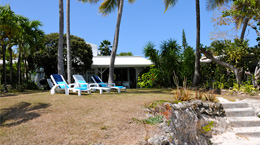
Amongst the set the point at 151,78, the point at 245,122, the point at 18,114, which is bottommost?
the point at 245,122

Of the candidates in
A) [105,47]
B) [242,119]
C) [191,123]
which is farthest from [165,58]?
[105,47]

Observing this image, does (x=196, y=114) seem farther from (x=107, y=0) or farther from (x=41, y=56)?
(x=41, y=56)

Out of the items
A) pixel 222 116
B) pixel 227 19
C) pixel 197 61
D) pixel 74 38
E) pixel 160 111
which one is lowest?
pixel 222 116

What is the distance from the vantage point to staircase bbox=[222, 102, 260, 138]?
6.58 m

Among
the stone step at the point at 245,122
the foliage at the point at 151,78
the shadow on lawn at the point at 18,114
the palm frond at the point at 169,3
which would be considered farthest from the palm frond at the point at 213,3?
the shadow on lawn at the point at 18,114

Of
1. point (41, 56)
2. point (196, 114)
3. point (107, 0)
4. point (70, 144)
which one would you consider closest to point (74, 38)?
point (41, 56)

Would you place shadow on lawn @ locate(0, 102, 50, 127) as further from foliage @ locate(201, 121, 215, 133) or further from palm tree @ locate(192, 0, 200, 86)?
palm tree @ locate(192, 0, 200, 86)

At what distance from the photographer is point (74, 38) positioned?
1809cm

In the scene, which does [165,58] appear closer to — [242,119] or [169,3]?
[169,3]

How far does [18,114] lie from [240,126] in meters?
7.38

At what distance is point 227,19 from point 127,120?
17.5 metres

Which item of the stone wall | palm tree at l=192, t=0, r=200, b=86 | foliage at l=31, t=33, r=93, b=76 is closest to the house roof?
foliage at l=31, t=33, r=93, b=76

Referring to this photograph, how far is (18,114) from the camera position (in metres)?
5.85

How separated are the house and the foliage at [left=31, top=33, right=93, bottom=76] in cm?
127
